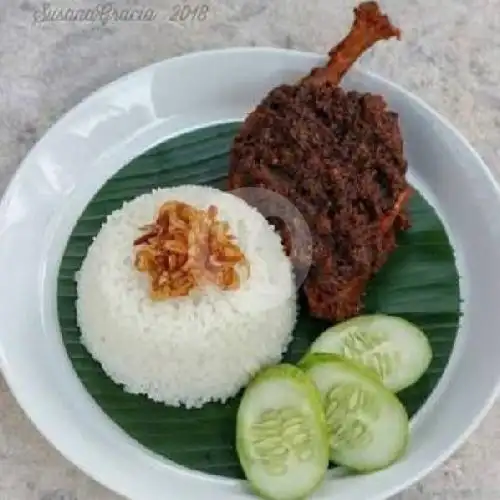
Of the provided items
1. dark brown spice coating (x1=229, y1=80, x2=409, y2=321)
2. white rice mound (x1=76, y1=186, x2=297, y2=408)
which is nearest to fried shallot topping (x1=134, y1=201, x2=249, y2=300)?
white rice mound (x1=76, y1=186, x2=297, y2=408)

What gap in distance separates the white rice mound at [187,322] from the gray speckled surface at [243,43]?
688 millimetres

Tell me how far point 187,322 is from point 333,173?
22.4 inches

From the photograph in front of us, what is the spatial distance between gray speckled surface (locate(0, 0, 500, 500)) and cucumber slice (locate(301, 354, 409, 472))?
3.78ft

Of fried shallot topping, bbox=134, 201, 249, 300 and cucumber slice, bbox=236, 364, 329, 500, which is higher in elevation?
fried shallot topping, bbox=134, 201, 249, 300

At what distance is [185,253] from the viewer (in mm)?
2510

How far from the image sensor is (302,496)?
237 centimetres

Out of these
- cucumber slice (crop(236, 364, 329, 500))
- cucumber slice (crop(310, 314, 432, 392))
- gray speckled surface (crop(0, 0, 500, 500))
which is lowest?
cucumber slice (crop(236, 364, 329, 500))

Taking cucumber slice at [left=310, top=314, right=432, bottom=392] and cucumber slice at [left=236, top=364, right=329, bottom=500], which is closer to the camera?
cucumber slice at [left=236, top=364, right=329, bottom=500]

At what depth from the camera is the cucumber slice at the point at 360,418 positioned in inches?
94.7

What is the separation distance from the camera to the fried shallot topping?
8.27ft

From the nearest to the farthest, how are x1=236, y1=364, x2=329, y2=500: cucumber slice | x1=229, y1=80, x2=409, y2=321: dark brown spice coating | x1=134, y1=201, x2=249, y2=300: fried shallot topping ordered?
x1=236, y1=364, x2=329, y2=500: cucumber slice → x1=134, y1=201, x2=249, y2=300: fried shallot topping → x1=229, y1=80, x2=409, y2=321: dark brown spice coating

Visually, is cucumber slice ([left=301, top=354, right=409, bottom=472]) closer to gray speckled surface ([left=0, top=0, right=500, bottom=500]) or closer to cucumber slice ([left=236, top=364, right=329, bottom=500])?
cucumber slice ([left=236, top=364, right=329, bottom=500])

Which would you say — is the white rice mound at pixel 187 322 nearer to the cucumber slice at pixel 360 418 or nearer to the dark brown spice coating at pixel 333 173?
the dark brown spice coating at pixel 333 173

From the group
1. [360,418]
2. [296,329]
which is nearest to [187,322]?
[296,329]
